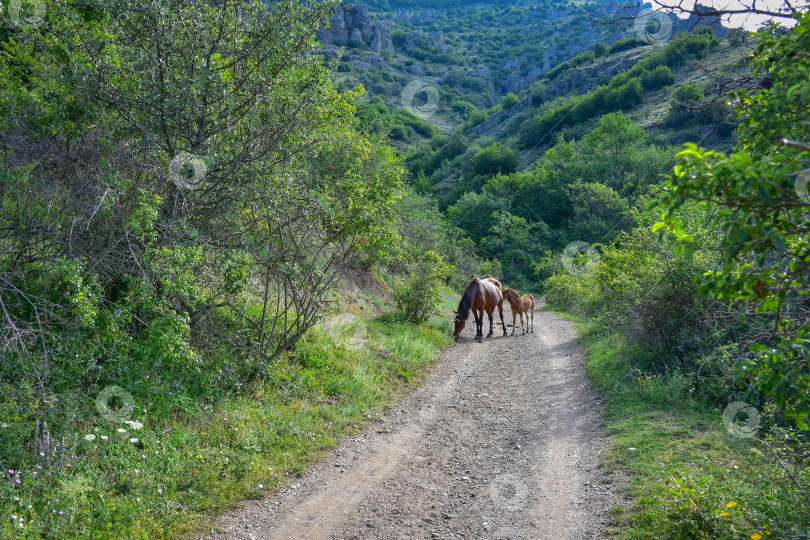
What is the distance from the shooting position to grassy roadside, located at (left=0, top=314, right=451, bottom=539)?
4066 mm

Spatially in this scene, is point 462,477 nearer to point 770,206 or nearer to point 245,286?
point 245,286

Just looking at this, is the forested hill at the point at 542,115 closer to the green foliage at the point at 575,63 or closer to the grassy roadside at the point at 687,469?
the green foliage at the point at 575,63

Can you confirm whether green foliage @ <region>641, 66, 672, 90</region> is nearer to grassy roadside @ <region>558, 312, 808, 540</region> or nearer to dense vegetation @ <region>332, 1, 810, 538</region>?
dense vegetation @ <region>332, 1, 810, 538</region>

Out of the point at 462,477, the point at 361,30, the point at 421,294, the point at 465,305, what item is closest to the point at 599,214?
the point at 465,305

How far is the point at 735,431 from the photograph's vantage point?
5.68 metres

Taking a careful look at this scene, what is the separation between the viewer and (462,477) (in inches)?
222

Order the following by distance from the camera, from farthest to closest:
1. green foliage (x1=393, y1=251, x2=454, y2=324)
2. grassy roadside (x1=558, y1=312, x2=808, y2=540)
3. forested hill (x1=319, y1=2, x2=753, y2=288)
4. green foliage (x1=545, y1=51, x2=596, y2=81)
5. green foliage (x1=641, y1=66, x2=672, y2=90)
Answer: green foliage (x1=545, y1=51, x2=596, y2=81)
green foliage (x1=641, y1=66, x2=672, y2=90)
forested hill (x1=319, y1=2, x2=753, y2=288)
green foliage (x1=393, y1=251, x2=454, y2=324)
grassy roadside (x1=558, y1=312, x2=808, y2=540)

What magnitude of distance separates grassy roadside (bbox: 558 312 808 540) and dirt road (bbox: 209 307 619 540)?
1.07ft

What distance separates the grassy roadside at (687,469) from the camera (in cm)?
381

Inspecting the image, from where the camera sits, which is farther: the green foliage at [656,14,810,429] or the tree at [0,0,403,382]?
the tree at [0,0,403,382]

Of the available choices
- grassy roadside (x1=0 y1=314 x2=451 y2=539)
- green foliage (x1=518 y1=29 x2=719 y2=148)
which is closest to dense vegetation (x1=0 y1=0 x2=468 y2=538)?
grassy roadside (x1=0 y1=314 x2=451 y2=539)

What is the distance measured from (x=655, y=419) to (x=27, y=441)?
782cm

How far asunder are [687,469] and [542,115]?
2460 inches

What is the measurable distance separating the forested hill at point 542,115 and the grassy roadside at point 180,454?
582 cm
